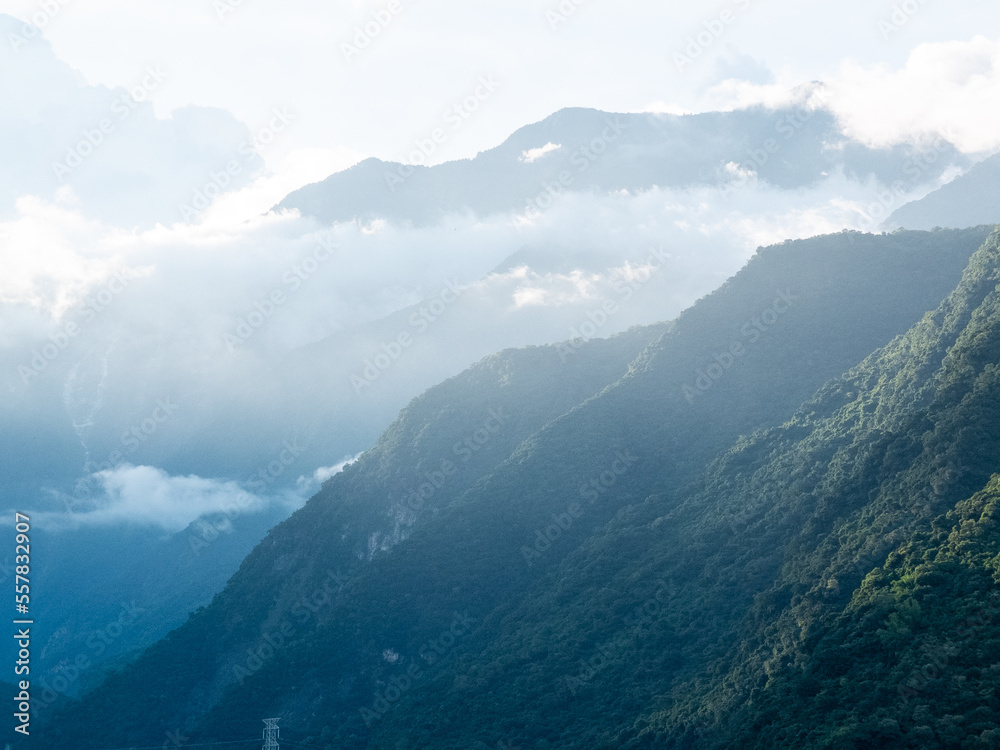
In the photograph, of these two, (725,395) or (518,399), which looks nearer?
(725,395)

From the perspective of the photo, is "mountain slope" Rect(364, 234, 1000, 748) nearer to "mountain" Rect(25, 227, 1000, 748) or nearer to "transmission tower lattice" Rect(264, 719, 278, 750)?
"mountain" Rect(25, 227, 1000, 748)

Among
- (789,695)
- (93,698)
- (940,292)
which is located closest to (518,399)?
(940,292)

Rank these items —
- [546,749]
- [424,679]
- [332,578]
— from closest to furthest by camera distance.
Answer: [546,749], [424,679], [332,578]

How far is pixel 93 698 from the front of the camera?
137750 millimetres

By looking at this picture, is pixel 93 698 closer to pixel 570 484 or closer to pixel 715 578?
pixel 570 484

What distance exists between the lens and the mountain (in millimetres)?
91750

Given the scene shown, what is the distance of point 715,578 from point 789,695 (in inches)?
1117
